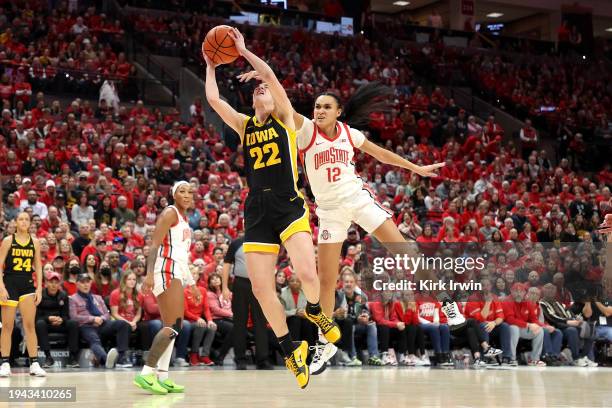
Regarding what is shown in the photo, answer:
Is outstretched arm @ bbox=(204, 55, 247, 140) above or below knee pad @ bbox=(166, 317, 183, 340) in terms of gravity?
above

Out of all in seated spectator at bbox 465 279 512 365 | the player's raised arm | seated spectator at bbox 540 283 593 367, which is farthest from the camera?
seated spectator at bbox 540 283 593 367

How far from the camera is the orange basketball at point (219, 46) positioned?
22.2 feet

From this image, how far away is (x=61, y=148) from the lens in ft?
52.9

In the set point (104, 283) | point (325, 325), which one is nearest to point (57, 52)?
point (104, 283)

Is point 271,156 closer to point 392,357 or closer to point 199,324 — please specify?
point 199,324

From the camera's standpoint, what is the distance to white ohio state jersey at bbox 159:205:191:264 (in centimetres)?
812

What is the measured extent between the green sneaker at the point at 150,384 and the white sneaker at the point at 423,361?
627cm

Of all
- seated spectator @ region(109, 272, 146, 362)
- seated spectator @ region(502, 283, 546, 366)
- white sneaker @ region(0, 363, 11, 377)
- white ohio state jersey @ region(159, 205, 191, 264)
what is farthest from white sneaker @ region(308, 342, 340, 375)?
seated spectator @ region(502, 283, 546, 366)

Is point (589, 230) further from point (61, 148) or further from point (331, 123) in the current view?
point (331, 123)

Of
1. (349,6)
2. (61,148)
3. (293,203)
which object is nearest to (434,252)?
(61,148)

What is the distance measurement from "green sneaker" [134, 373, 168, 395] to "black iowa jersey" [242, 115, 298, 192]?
231cm

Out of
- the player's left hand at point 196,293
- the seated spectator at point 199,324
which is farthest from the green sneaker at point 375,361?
the player's left hand at point 196,293

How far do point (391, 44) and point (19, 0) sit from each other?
12.7 metres

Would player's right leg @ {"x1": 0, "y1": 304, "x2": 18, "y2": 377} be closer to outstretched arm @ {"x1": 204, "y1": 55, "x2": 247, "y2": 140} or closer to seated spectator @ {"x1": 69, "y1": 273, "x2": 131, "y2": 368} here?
seated spectator @ {"x1": 69, "y1": 273, "x2": 131, "y2": 368}
